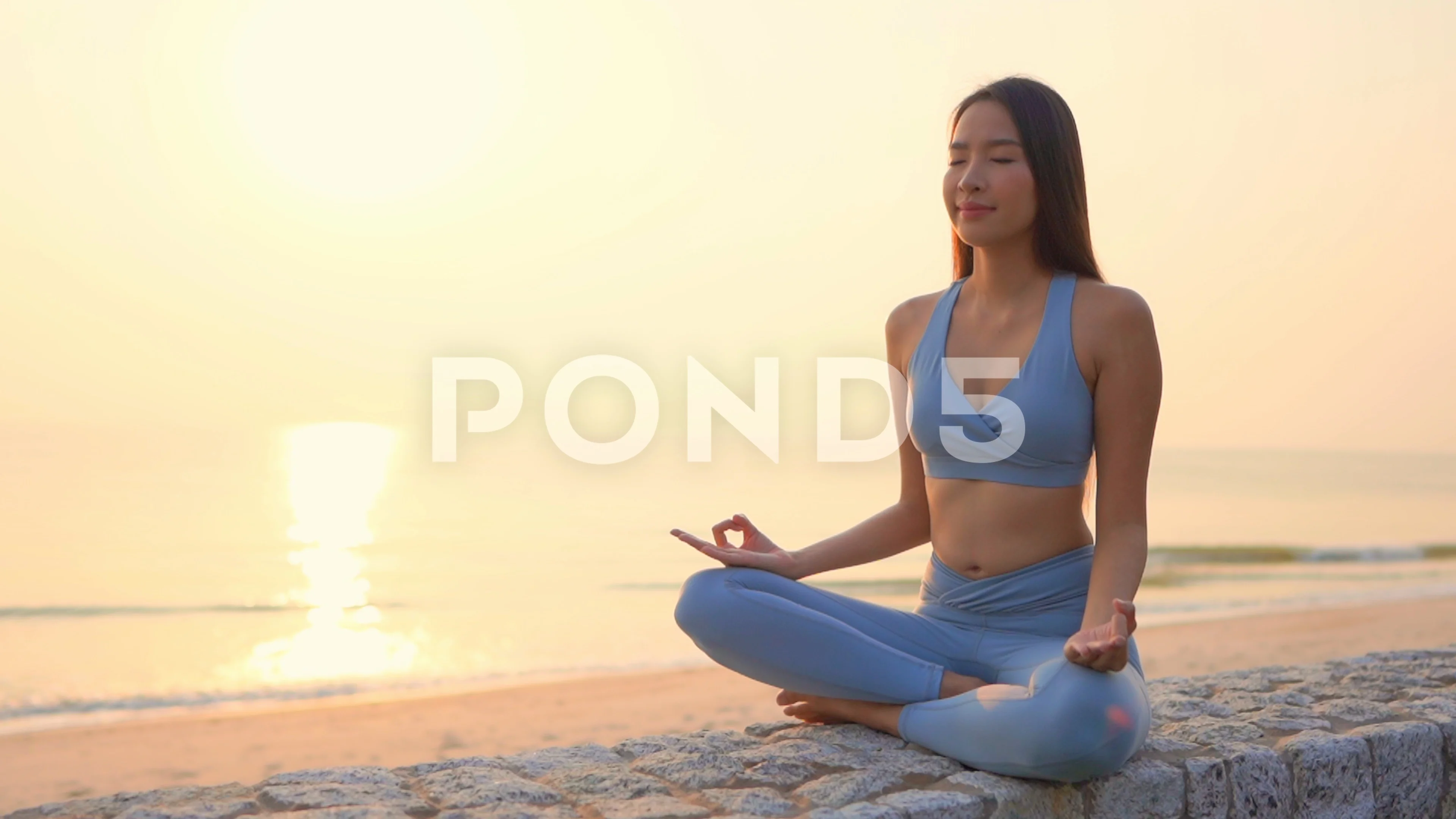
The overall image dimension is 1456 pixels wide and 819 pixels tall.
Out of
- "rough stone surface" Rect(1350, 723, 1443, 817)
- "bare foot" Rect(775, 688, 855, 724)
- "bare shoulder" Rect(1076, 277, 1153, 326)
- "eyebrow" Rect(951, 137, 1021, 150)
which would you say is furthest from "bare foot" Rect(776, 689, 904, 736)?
"eyebrow" Rect(951, 137, 1021, 150)

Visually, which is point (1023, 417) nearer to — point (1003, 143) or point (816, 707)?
point (1003, 143)

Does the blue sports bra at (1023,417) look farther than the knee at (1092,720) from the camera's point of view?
Yes

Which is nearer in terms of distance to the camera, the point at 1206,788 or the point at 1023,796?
the point at 1023,796

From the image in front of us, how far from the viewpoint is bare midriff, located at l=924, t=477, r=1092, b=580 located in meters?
2.88

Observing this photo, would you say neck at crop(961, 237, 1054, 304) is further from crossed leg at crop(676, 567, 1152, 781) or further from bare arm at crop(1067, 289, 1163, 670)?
crossed leg at crop(676, 567, 1152, 781)

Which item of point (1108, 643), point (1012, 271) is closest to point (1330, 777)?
point (1108, 643)

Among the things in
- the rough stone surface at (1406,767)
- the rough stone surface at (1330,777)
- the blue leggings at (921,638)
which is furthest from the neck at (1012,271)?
the rough stone surface at (1406,767)

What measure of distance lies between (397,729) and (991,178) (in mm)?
4539

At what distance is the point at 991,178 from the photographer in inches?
115

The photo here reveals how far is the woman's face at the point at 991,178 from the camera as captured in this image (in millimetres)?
2912

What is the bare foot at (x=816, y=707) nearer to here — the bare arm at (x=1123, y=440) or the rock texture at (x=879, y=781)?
the rock texture at (x=879, y=781)

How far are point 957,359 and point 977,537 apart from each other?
18.2 inches

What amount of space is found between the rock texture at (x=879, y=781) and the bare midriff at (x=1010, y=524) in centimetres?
50

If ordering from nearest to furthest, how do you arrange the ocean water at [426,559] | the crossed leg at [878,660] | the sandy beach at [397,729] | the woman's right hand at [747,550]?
1. the crossed leg at [878,660]
2. the woman's right hand at [747,550]
3. the sandy beach at [397,729]
4. the ocean water at [426,559]
